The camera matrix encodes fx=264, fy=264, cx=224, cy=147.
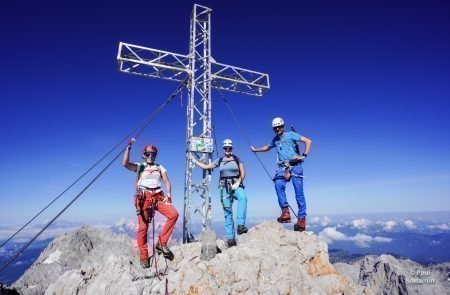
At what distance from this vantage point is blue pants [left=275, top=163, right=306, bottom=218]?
30.3ft

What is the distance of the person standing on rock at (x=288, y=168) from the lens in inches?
364

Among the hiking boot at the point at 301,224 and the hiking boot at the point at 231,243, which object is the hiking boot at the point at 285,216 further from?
the hiking boot at the point at 231,243

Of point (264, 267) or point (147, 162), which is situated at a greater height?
point (147, 162)

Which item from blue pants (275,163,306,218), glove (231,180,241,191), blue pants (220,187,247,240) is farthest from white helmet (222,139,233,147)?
blue pants (275,163,306,218)

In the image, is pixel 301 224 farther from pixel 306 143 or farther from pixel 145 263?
pixel 145 263

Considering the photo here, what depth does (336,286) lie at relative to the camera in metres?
7.71

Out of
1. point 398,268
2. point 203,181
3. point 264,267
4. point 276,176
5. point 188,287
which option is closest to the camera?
point 188,287

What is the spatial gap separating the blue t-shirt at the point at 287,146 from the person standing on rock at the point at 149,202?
4.31 m

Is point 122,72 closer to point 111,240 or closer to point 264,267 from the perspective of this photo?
point 111,240

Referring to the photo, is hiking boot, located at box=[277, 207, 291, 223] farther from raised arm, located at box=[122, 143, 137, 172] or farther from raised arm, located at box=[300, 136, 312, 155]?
raised arm, located at box=[122, 143, 137, 172]

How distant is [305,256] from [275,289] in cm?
244

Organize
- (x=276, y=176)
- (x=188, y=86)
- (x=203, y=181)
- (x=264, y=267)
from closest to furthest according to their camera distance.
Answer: (x=264, y=267), (x=276, y=176), (x=203, y=181), (x=188, y=86)

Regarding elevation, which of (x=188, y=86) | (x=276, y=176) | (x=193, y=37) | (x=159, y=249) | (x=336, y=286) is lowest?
(x=336, y=286)

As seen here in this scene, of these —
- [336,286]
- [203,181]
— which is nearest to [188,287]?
[336,286]
